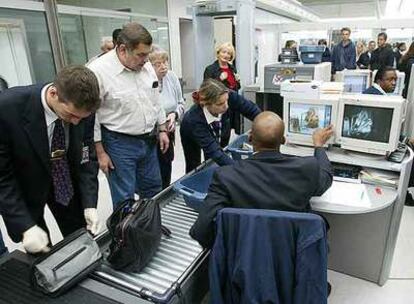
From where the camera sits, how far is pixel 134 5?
5.30 metres

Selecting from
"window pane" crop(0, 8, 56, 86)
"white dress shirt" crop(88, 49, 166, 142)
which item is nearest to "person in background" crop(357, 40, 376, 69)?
"window pane" crop(0, 8, 56, 86)

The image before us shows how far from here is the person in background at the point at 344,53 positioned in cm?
548

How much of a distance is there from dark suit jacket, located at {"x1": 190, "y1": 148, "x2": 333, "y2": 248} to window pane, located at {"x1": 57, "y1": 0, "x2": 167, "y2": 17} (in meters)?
3.93

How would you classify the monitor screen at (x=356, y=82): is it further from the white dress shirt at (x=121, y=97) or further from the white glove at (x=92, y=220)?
the white glove at (x=92, y=220)

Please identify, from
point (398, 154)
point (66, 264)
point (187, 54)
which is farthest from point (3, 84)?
point (187, 54)

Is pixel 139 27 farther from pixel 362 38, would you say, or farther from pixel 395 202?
pixel 362 38

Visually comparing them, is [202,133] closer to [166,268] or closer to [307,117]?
[307,117]

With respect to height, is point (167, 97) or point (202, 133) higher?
point (167, 97)

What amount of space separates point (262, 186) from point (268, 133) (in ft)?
0.74

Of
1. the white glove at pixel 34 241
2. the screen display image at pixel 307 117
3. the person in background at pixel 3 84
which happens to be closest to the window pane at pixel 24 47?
the person in background at pixel 3 84

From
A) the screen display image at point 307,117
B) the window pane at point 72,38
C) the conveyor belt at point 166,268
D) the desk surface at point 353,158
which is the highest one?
the window pane at point 72,38

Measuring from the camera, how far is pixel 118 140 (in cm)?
185

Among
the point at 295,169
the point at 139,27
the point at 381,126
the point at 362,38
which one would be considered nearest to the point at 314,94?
the point at 381,126

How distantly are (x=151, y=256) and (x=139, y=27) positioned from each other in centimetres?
115
